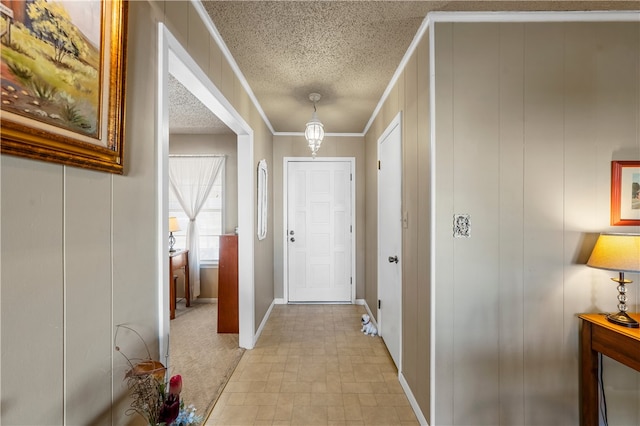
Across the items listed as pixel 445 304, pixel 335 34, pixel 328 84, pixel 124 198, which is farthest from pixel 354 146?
pixel 124 198

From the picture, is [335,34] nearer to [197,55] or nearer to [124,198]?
[197,55]

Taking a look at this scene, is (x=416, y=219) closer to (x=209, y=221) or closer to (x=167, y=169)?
(x=167, y=169)

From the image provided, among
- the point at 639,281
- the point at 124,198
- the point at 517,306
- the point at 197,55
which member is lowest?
the point at 517,306

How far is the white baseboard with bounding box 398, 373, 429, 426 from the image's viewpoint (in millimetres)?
1778

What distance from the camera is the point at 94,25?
2.79 feet

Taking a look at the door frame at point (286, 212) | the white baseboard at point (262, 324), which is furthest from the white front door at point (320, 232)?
the white baseboard at point (262, 324)

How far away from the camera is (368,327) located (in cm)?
320

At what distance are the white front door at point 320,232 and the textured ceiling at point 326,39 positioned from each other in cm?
135

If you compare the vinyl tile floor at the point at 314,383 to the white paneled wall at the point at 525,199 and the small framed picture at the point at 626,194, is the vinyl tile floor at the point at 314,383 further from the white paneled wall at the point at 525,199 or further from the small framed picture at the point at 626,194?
the small framed picture at the point at 626,194

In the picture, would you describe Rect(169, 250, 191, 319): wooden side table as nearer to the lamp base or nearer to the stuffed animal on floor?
the stuffed animal on floor

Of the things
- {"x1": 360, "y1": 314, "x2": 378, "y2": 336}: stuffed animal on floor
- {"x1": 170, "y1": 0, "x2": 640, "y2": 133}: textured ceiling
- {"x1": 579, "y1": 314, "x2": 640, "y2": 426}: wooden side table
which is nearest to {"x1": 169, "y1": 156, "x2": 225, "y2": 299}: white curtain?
{"x1": 170, "y1": 0, "x2": 640, "y2": 133}: textured ceiling

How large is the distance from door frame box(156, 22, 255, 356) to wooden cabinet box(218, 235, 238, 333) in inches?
13.9

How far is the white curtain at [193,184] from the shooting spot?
412cm

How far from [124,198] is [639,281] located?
2.72m
